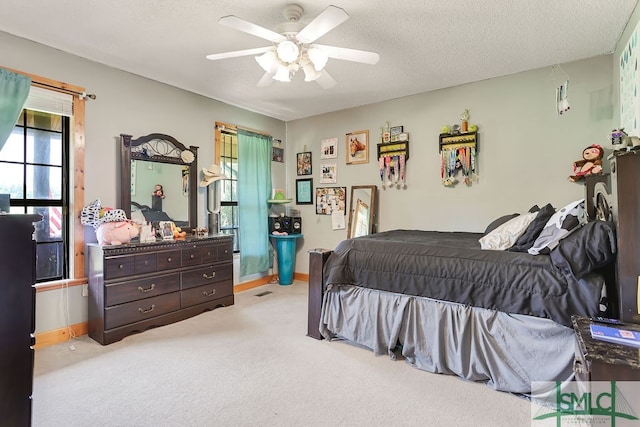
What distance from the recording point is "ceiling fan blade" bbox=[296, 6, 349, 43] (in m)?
1.76

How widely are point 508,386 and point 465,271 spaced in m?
0.70

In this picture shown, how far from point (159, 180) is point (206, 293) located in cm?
132

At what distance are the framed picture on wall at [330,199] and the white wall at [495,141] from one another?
0.38ft

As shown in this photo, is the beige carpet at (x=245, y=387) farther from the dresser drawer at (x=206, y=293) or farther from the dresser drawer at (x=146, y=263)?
the dresser drawer at (x=146, y=263)

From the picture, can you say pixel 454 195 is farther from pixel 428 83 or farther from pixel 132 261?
pixel 132 261

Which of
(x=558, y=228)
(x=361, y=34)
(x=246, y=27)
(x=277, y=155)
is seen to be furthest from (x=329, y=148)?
(x=558, y=228)

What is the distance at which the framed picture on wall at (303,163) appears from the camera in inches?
193

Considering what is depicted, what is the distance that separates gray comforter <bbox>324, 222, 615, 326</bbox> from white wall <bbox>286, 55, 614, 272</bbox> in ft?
5.21

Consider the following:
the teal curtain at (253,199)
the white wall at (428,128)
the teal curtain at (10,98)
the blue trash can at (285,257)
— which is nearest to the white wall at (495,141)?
the white wall at (428,128)

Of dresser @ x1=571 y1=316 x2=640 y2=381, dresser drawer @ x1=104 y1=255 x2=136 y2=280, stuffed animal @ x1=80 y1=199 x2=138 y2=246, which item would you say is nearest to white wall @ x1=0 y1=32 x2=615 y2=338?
stuffed animal @ x1=80 y1=199 x2=138 y2=246

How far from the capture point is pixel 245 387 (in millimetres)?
1985

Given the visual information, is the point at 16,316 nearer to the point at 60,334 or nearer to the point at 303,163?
the point at 60,334

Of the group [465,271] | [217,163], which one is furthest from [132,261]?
[465,271]

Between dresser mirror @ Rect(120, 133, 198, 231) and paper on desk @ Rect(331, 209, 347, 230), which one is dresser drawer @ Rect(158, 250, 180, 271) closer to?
dresser mirror @ Rect(120, 133, 198, 231)
